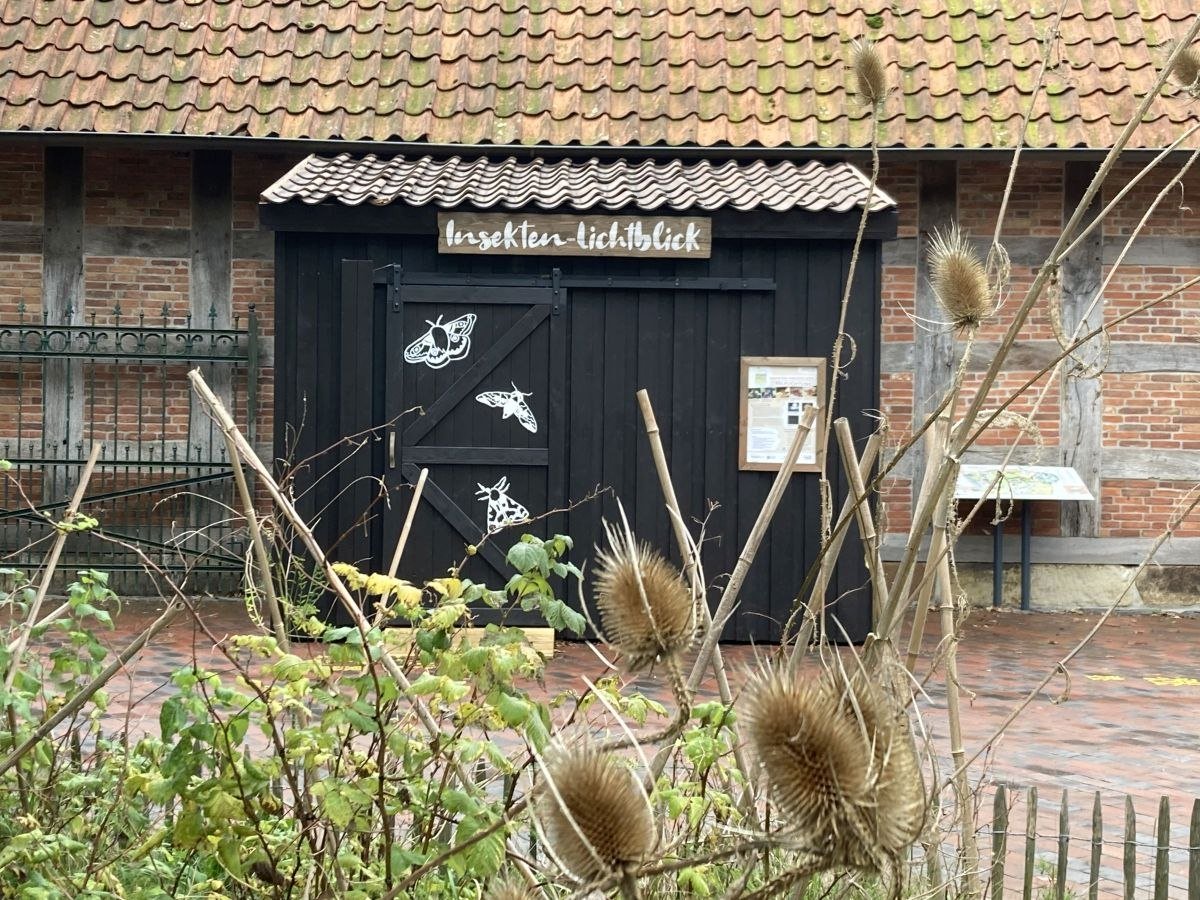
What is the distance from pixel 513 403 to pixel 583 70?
2743 mm

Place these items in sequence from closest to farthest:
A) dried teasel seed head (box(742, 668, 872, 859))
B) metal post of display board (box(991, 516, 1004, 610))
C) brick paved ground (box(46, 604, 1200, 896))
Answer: dried teasel seed head (box(742, 668, 872, 859)) < brick paved ground (box(46, 604, 1200, 896)) < metal post of display board (box(991, 516, 1004, 610))

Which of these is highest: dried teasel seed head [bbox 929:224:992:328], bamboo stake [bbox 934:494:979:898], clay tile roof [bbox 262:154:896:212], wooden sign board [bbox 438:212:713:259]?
clay tile roof [bbox 262:154:896:212]

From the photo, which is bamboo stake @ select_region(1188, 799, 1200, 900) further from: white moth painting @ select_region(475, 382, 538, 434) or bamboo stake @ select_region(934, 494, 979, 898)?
white moth painting @ select_region(475, 382, 538, 434)

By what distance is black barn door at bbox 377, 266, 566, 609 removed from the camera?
9148 mm

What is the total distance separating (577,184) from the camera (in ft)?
30.9

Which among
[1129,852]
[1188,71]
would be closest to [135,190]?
[1129,852]

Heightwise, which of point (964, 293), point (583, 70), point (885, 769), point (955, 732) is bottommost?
point (955, 732)

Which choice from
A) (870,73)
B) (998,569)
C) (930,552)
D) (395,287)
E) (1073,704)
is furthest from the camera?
(998,569)

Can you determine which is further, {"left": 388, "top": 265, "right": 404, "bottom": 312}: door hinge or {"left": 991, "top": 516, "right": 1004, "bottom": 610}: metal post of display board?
{"left": 991, "top": 516, "right": 1004, "bottom": 610}: metal post of display board

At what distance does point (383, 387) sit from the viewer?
9250 millimetres

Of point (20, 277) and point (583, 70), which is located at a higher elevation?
point (583, 70)

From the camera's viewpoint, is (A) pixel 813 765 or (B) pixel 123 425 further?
(B) pixel 123 425

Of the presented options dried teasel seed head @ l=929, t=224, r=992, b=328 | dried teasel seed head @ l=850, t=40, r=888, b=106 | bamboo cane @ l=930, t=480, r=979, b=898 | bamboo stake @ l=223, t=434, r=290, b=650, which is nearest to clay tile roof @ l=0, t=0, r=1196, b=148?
bamboo cane @ l=930, t=480, r=979, b=898

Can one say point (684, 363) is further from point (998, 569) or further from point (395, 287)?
point (998, 569)
